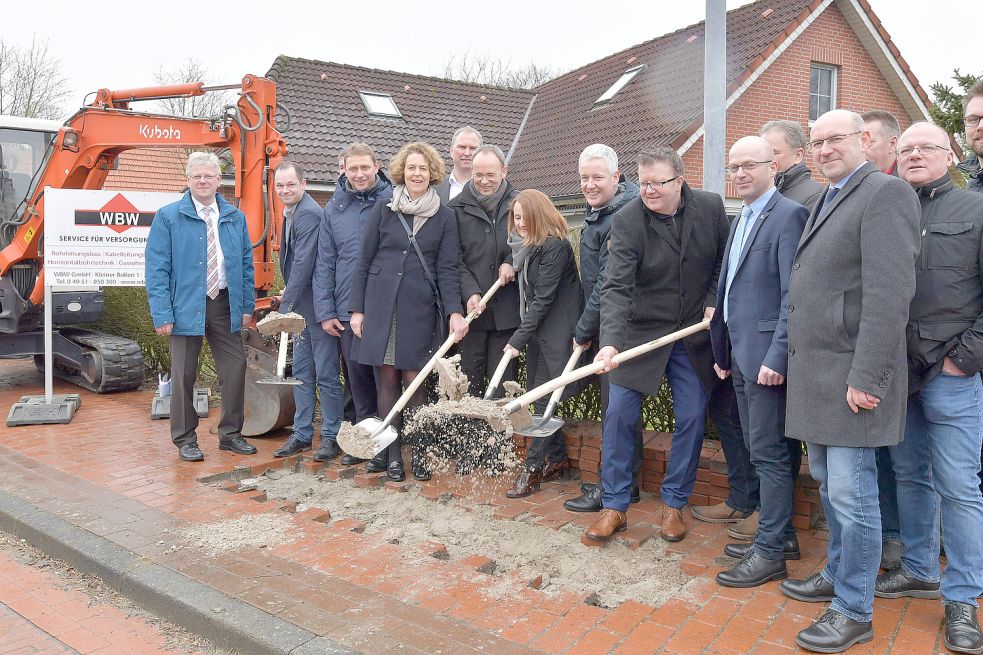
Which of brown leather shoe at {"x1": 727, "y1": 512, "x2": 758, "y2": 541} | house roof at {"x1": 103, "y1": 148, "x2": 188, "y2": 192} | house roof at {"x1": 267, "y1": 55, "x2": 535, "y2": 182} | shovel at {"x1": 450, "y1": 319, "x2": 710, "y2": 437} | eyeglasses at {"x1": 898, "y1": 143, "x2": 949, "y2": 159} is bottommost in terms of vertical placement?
brown leather shoe at {"x1": 727, "y1": 512, "x2": 758, "y2": 541}

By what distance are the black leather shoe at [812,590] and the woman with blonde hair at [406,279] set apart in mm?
2531

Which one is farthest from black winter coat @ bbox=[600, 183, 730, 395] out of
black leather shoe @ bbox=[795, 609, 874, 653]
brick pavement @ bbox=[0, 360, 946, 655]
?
black leather shoe @ bbox=[795, 609, 874, 653]

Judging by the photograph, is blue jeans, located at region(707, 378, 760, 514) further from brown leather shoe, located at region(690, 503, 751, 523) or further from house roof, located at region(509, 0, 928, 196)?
house roof, located at region(509, 0, 928, 196)

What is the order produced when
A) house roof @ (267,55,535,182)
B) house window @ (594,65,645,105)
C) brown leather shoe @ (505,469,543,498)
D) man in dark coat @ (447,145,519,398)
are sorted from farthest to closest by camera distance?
house window @ (594,65,645,105), house roof @ (267,55,535,182), man in dark coat @ (447,145,519,398), brown leather shoe @ (505,469,543,498)

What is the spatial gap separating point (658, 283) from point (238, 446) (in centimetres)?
362

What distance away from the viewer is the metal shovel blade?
456 cm

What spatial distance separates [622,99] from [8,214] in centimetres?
1298

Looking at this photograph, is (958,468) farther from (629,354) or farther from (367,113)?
(367,113)

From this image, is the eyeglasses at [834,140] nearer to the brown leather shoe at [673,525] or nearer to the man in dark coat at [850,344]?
the man in dark coat at [850,344]

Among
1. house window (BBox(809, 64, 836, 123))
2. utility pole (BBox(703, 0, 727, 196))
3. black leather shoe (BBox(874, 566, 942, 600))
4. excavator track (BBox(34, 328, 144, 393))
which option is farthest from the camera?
house window (BBox(809, 64, 836, 123))

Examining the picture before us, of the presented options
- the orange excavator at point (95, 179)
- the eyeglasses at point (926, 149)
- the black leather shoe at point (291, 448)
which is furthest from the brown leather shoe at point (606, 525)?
the orange excavator at point (95, 179)

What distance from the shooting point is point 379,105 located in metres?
19.1

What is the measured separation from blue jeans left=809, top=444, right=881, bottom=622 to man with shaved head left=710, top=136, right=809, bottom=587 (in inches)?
20.3

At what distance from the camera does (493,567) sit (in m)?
3.88
